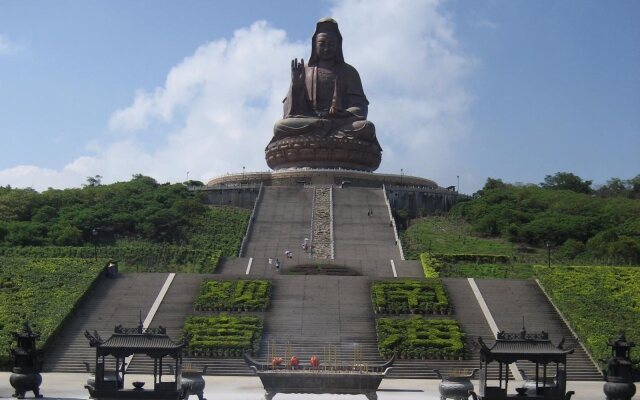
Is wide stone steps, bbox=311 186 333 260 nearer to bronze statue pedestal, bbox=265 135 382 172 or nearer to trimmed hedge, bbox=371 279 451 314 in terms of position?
bronze statue pedestal, bbox=265 135 382 172

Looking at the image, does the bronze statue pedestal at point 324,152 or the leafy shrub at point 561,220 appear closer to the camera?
the leafy shrub at point 561,220

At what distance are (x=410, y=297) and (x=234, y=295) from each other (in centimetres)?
522

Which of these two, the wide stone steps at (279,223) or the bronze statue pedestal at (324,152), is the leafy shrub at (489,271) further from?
the bronze statue pedestal at (324,152)

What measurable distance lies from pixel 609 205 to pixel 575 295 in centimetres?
1814

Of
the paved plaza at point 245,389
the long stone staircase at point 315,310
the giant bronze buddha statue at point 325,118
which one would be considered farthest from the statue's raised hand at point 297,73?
the paved plaza at point 245,389

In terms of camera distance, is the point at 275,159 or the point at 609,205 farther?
the point at 275,159

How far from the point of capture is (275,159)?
52.5 meters

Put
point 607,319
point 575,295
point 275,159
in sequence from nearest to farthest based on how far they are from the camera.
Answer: point 607,319 < point 575,295 < point 275,159

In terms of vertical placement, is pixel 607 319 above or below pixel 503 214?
below

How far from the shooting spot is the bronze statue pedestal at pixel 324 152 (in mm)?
50906

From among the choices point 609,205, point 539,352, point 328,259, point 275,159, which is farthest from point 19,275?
point 609,205

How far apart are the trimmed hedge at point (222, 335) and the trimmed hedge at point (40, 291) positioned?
3738 millimetres

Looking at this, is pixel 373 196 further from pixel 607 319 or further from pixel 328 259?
pixel 607 319

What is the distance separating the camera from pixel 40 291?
29359mm
